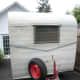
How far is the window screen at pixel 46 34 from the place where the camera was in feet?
26.5

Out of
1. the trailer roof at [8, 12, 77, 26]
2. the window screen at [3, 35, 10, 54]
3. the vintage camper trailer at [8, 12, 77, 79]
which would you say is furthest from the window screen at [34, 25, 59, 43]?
the window screen at [3, 35, 10, 54]

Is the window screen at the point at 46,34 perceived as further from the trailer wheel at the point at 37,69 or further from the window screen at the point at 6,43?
the window screen at the point at 6,43

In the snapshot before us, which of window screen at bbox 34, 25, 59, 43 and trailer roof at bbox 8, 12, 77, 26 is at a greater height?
trailer roof at bbox 8, 12, 77, 26

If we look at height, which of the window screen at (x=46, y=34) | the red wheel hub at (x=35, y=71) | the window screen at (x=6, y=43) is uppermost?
the window screen at (x=46, y=34)

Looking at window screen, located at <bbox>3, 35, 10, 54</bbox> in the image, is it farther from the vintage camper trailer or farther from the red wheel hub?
the red wheel hub

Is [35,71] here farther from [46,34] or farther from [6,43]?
[6,43]

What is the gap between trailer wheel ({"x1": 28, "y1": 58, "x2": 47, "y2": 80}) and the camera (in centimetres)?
747

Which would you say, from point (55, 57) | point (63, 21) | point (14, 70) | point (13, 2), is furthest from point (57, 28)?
point (13, 2)

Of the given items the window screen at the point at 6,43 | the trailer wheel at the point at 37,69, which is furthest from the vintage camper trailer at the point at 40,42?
the window screen at the point at 6,43

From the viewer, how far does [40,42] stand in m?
8.10

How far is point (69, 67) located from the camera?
8.50 meters

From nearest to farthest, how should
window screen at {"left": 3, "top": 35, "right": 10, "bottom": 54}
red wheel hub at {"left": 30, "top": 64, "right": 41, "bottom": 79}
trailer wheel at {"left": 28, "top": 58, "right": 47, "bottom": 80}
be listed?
trailer wheel at {"left": 28, "top": 58, "right": 47, "bottom": 80}
red wheel hub at {"left": 30, "top": 64, "right": 41, "bottom": 79}
window screen at {"left": 3, "top": 35, "right": 10, "bottom": 54}

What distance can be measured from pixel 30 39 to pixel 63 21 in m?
1.37

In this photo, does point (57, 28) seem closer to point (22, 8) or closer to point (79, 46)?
point (79, 46)
